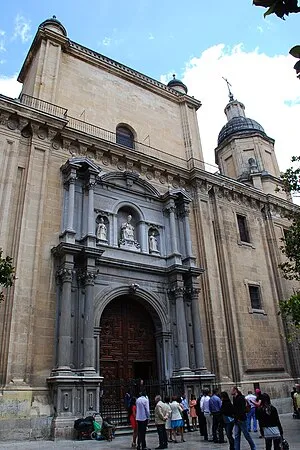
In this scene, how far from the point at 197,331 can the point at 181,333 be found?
0.79 m

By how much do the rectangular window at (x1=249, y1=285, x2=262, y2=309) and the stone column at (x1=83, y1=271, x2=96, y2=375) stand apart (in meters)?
9.15

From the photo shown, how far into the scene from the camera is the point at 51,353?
12.3 m

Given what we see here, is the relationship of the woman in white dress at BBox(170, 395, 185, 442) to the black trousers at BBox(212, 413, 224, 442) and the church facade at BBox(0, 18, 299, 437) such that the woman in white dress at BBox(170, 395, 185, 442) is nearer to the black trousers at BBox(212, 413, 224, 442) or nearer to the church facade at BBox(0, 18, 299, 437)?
the black trousers at BBox(212, 413, 224, 442)

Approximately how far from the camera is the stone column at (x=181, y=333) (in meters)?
14.4

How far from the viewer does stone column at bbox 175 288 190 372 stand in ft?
47.4

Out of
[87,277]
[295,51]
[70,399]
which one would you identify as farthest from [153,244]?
[295,51]

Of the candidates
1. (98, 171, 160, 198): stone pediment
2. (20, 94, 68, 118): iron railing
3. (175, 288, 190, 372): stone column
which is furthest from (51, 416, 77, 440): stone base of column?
(20, 94, 68, 118): iron railing

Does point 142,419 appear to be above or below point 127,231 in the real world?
below

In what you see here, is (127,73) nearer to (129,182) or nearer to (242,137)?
(129,182)

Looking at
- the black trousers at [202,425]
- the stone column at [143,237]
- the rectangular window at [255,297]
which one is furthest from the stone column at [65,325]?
the rectangular window at [255,297]

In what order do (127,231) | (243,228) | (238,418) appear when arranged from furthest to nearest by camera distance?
(243,228) < (127,231) < (238,418)

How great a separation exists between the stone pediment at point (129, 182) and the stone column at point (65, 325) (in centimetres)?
473

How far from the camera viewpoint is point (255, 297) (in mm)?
19375

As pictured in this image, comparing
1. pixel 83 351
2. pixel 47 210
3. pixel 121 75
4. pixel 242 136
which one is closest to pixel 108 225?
pixel 47 210
